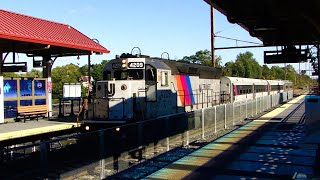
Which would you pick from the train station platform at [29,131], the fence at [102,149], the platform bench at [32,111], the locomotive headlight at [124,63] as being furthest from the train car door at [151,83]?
the platform bench at [32,111]

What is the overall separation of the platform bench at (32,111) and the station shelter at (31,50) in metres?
0.29

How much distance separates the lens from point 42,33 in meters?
18.7

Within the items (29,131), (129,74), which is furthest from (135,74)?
(29,131)

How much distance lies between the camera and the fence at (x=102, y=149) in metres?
6.90

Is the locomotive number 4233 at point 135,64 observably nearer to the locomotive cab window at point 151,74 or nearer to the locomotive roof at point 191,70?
the locomotive cab window at point 151,74

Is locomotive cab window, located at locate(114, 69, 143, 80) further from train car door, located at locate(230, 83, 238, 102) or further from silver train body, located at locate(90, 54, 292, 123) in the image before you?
train car door, located at locate(230, 83, 238, 102)

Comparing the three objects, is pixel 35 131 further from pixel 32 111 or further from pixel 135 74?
pixel 32 111

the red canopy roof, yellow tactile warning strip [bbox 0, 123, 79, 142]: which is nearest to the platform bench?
the red canopy roof

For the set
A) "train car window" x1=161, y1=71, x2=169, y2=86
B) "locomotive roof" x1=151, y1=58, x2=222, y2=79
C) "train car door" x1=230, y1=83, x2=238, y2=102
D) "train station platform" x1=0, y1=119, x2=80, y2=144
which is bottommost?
"train station platform" x1=0, y1=119, x2=80, y2=144

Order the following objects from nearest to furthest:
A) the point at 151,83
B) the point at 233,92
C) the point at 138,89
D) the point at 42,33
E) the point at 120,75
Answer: the point at 138,89, the point at 151,83, the point at 120,75, the point at 42,33, the point at 233,92

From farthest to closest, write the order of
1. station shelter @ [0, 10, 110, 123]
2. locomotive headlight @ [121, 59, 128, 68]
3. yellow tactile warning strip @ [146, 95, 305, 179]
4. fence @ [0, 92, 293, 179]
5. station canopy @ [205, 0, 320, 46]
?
station shelter @ [0, 10, 110, 123]
locomotive headlight @ [121, 59, 128, 68]
station canopy @ [205, 0, 320, 46]
yellow tactile warning strip @ [146, 95, 305, 179]
fence @ [0, 92, 293, 179]

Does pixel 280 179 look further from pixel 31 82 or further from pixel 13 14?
pixel 13 14

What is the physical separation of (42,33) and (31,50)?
101 cm

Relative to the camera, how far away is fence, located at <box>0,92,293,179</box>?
272 inches
